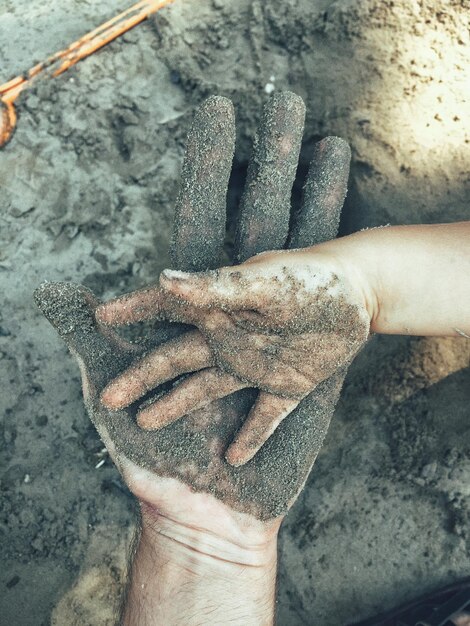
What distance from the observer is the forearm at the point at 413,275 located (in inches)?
63.9

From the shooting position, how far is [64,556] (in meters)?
2.00

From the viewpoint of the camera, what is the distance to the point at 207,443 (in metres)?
1.67

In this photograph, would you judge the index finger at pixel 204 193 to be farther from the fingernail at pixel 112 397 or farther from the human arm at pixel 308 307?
the fingernail at pixel 112 397

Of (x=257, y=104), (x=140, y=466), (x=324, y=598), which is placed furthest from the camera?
(x=257, y=104)

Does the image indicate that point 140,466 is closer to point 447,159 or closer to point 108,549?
point 108,549

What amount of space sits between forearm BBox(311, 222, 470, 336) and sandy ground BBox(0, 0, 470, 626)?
362 mm

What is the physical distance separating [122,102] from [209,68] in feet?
1.15

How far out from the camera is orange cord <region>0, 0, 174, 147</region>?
2.16 m

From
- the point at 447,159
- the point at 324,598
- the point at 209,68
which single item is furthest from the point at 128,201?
the point at 324,598

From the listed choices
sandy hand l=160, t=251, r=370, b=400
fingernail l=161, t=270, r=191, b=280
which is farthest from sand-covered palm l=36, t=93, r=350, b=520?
fingernail l=161, t=270, r=191, b=280

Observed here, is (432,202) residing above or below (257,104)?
below

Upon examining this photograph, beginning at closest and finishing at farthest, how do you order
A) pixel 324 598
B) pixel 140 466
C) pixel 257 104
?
pixel 140 466 → pixel 324 598 → pixel 257 104

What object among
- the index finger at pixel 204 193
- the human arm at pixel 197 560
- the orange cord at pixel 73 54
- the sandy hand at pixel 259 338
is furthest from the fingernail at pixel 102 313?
the orange cord at pixel 73 54

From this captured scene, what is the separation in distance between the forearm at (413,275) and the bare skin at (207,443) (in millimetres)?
221
